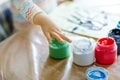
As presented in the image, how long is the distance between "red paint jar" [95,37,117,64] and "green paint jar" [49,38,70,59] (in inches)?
3.2

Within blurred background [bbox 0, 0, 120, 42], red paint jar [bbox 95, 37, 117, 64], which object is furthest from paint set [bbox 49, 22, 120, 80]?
blurred background [bbox 0, 0, 120, 42]

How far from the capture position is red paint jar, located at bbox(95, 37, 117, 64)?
557 mm

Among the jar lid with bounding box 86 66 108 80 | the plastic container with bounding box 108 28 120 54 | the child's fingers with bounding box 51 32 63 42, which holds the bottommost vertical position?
the plastic container with bounding box 108 28 120 54

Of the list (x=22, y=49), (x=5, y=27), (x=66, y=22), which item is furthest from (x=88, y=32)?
(x=5, y=27)

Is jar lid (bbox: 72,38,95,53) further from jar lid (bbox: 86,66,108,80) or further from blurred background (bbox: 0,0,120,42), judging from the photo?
blurred background (bbox: 0,0,120,42)

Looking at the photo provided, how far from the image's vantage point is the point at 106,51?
0.56 m

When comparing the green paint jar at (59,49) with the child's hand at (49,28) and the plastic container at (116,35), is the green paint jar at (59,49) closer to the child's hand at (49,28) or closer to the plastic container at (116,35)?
the child's hand at (49,28)

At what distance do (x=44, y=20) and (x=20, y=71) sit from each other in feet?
0.51

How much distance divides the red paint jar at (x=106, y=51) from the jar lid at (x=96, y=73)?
0.04 m

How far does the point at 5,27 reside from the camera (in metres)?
0.92

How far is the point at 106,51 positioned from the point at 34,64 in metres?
0.19

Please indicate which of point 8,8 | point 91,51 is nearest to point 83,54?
point 91,51

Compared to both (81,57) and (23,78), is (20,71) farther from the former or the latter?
(81,57)

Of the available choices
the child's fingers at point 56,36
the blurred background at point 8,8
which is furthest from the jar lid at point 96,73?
the blurred background at point 8,8
